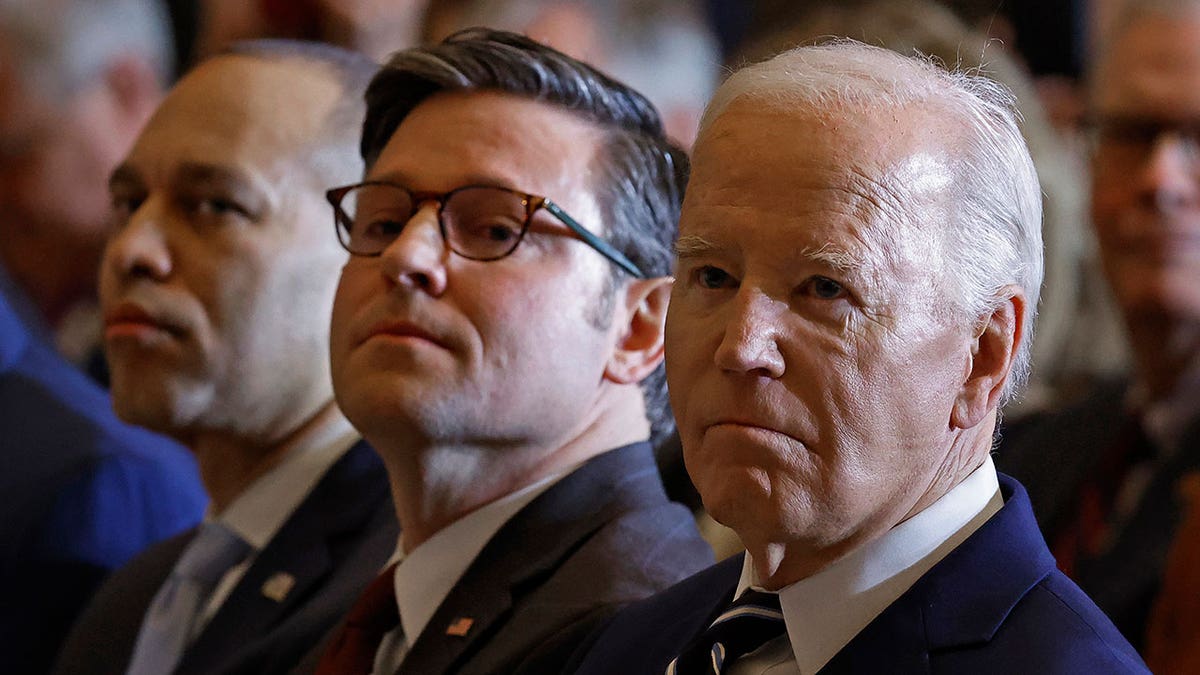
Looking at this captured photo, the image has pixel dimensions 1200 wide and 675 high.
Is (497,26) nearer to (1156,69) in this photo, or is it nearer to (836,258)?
(1156,69)

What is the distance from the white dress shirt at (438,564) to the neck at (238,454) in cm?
75

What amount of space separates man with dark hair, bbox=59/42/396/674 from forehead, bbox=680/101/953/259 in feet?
4.33

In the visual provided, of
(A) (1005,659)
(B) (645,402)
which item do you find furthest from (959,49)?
(A) (1005,659)

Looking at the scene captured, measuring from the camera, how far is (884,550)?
1.64 meters

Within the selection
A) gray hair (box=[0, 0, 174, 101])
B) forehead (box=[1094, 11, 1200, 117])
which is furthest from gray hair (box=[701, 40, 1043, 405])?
gray hair (box=[0, 0, 174, 101])

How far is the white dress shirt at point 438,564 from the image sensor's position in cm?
229

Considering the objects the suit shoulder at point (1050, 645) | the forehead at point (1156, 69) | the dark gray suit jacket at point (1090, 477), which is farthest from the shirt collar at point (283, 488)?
the forehead at point (1156, 69)

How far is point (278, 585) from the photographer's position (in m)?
2.72

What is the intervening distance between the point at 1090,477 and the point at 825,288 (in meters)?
1.93

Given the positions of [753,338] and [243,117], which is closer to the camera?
[753,338]

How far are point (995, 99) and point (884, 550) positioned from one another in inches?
20.1

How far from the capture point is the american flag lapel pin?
2168 millimetres

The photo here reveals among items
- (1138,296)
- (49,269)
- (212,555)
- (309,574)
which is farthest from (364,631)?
(49,269)

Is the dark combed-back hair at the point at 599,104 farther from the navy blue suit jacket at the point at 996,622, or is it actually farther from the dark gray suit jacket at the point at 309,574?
the navy blue suit jacket at the point at 996,622
